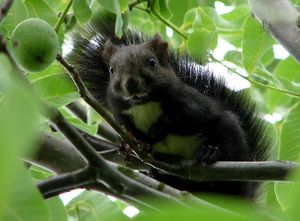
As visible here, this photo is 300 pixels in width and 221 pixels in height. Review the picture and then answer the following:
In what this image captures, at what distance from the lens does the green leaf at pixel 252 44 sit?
2568 mm

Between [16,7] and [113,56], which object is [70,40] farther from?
[16,7]

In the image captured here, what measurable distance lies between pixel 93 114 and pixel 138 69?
31 centimetres

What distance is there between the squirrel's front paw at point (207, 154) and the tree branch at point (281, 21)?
542 mm

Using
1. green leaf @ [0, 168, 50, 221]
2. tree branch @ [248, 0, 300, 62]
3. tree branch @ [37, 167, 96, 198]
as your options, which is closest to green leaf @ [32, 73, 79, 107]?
tree branch @ [37, 167, 96, 198]

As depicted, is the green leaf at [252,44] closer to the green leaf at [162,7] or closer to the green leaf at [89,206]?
the green leaf at [162,7]

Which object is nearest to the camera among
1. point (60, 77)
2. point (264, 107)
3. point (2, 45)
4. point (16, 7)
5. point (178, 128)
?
point (2, 45)

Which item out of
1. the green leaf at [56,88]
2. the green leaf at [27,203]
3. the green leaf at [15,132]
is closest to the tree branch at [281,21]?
the green leaf at [56,88]

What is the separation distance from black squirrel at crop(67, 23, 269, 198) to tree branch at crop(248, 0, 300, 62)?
692 millimetres

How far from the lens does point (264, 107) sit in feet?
11.7

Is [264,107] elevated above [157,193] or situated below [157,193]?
above

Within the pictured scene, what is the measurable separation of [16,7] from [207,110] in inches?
53.2

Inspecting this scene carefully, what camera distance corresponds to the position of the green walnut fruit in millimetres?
1565

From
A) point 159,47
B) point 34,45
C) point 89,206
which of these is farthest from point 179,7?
point 34,45

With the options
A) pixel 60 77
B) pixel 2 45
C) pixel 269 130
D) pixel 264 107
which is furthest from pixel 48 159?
pixel 264 107
